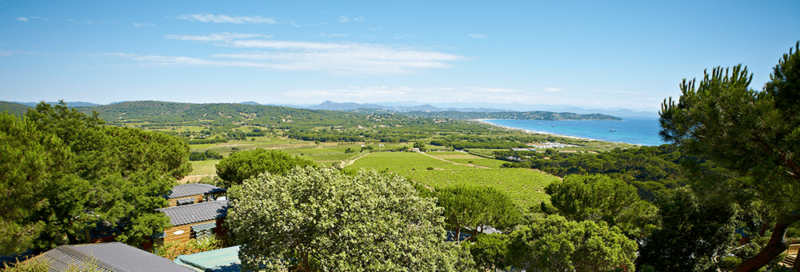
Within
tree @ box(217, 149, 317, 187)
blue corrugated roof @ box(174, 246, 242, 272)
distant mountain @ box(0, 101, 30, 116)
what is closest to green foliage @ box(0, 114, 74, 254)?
distant mountain @ box(0, 101, 30, 116)

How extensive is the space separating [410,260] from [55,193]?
43.1ft

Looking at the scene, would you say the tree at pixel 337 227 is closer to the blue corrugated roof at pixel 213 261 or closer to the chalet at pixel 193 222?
the blue corrugated roof at pixel 213 261

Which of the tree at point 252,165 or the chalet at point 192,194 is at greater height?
the tree at point 252,165

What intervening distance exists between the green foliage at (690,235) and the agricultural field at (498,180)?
103 feet

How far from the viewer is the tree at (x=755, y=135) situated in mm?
6430

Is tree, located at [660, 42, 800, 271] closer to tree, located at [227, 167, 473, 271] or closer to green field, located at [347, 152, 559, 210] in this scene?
tree, located at [227, 167, 473, 271]

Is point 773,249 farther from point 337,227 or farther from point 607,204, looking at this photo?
point 607,204

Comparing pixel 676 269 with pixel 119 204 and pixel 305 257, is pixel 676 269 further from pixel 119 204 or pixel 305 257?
pixel 119 204

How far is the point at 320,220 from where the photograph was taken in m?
8.44

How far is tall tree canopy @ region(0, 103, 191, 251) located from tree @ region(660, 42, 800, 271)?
63.7 feet

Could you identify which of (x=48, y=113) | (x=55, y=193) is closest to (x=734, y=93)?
(x=55, y=193)

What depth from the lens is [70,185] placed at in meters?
12.0

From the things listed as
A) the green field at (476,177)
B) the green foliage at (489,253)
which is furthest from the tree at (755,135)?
the green field at (476,177)

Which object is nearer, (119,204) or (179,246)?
(119,204)
